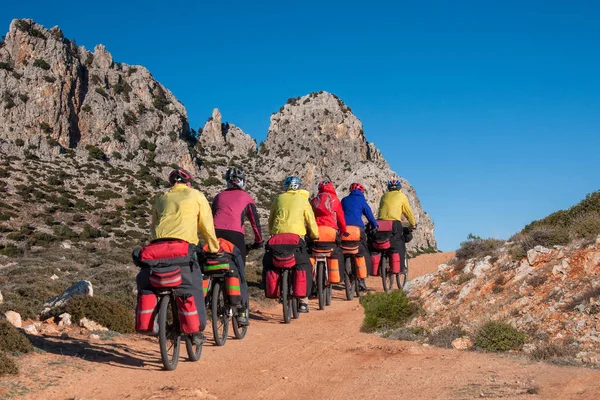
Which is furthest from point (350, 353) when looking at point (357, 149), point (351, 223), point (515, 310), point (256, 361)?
point (357, 149)

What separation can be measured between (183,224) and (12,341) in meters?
3.14

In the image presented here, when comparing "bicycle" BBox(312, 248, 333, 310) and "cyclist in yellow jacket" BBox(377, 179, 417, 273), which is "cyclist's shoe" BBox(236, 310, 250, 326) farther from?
"cyclist in yellow jacket" BBox(377, 179, 417, 273)

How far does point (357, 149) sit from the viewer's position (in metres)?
114

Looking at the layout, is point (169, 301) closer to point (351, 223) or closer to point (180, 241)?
point (180, 241)

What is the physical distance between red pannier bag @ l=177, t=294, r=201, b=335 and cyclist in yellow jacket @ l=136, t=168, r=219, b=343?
86 millimetres

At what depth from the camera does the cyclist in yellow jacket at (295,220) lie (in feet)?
38.5

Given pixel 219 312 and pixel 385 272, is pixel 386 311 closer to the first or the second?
pixel 219 312

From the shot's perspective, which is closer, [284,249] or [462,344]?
[462,344]

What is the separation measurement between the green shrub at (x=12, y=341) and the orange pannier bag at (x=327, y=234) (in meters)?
7.20

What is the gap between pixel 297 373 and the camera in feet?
24.5

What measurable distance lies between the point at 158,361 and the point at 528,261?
686 cm

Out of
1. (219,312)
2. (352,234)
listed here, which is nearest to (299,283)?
(219,312)

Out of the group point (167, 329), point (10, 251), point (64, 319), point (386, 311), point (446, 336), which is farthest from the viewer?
point (10, 251)

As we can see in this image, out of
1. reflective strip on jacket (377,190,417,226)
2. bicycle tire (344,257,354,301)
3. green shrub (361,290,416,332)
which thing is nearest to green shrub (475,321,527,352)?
green shrub (361,290,416,332)
